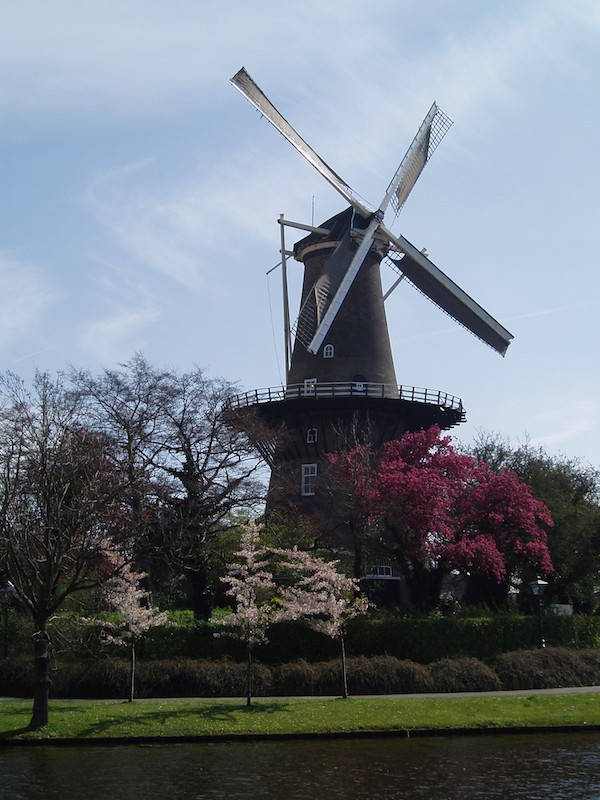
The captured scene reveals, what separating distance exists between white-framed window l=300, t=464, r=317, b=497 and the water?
24.6 m

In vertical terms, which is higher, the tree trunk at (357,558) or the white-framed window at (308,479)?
the white-framed window at (308,479)

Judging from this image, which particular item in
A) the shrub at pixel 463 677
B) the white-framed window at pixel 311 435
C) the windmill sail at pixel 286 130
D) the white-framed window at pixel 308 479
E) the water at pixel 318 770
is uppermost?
the windmill sail at pixel 286 130

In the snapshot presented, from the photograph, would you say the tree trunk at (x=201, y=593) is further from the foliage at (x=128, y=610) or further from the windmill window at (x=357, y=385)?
the windmill window at (x=357, y=385)

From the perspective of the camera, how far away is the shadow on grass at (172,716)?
77.9ft

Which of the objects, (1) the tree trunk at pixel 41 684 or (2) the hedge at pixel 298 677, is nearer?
(1) the tree trunk at pixel 41 684

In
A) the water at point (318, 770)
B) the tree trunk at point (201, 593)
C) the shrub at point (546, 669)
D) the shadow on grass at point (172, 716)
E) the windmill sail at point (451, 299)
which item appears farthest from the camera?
the windmill sail at point (451, 299)

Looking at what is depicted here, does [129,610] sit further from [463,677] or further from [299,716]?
[463,677]

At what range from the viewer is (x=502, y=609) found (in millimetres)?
35531

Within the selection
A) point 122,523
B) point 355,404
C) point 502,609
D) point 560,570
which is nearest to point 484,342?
point 355,404

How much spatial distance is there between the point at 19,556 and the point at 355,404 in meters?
24.7

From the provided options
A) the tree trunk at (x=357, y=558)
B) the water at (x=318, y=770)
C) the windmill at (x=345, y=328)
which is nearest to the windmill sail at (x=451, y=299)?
the windmill at (x=345, y=328)

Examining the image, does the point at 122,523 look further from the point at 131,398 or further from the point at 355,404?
the point at 355,404

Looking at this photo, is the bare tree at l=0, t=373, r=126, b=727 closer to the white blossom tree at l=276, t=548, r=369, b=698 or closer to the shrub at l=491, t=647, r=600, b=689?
the white blossom tree at l=276, t=548, r=369, b=698

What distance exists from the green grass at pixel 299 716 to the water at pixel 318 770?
838mm
